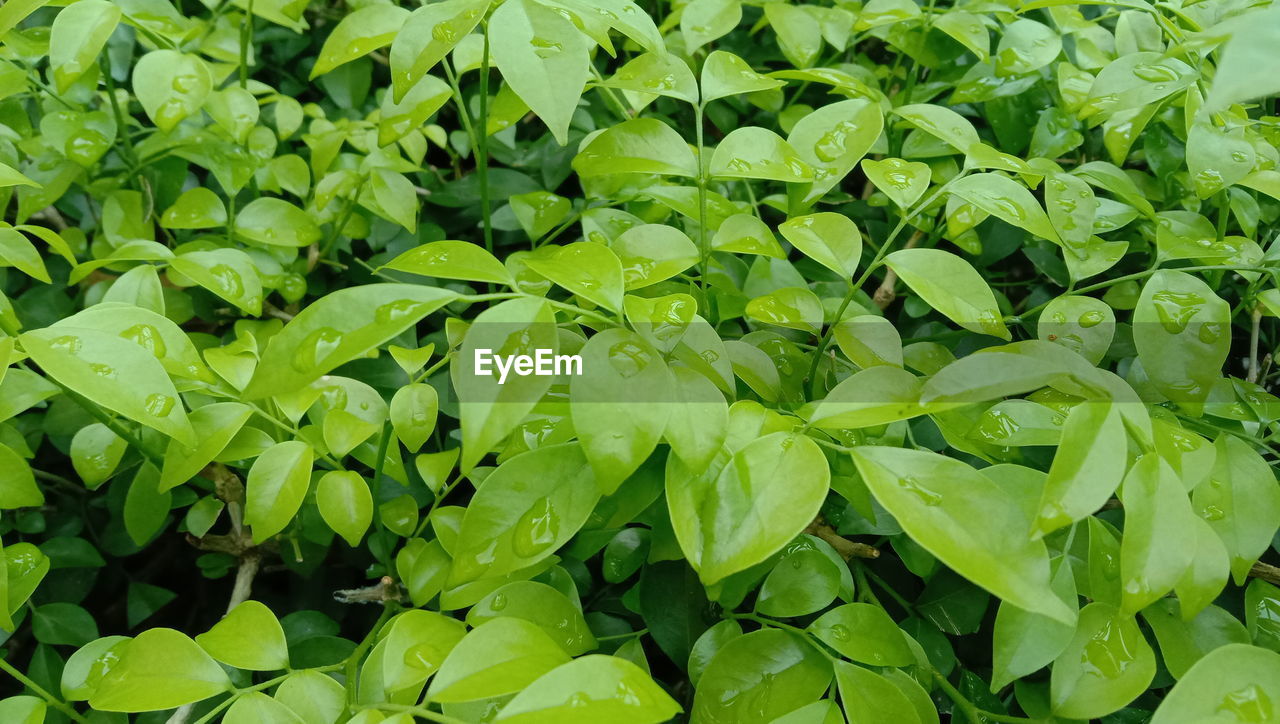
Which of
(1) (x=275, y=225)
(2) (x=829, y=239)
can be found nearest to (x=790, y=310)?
(2) (x=829, y=239)

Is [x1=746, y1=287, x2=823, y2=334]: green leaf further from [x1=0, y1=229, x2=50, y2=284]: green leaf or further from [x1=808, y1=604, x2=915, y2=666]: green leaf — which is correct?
[x1=0, y1=229, x2=50, y2=284]: green leaf

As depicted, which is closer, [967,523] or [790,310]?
[967,523]

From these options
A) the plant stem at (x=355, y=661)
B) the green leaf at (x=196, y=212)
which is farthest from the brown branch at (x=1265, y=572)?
the green leaf at (x=196, y=212)

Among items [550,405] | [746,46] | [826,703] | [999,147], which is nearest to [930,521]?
[826,703]

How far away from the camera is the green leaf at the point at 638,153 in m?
0.73

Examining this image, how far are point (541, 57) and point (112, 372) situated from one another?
37 cm

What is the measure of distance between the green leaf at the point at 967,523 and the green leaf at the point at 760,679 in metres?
0.19

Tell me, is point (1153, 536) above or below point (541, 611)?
above

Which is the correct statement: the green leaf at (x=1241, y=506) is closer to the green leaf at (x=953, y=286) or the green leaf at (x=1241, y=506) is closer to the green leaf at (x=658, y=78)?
the green leaf at (x=953, y=286)

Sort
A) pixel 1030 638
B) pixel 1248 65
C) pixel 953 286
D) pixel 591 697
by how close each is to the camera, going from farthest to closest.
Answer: pixel 953 286 < pixel 1030 638 < pixel 591 697 < pixel 1248 65

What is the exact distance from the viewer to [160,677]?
0.61 meters

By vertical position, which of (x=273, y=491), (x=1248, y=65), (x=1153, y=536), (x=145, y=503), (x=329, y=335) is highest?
(x=1248, y=65)

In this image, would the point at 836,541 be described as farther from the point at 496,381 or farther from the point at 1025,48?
the point at 1025,48

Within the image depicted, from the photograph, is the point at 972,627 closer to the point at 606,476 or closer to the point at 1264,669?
the point at 1264,669
